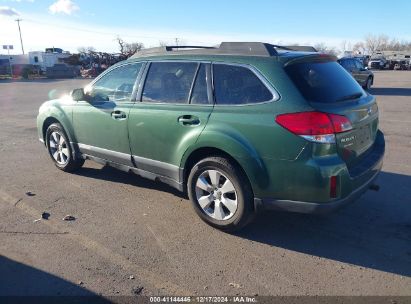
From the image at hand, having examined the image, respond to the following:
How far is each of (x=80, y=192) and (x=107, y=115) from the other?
115 centimetres

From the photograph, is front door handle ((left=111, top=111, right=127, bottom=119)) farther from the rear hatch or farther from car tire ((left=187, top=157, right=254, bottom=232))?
the rear hatch

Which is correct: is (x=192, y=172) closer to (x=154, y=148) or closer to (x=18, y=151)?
(x=154, y=148)

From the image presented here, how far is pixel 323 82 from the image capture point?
12.3 ft

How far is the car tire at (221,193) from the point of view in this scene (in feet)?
12.4

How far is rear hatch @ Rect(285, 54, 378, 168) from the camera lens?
11.4ft

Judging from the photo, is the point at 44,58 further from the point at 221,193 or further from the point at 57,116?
the point at 221,193

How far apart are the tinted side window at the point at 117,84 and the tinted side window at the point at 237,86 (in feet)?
4.36

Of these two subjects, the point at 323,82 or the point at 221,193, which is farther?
the point at 221,193

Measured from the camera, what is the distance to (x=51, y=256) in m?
3.61

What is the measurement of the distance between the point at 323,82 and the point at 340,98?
23 centimetres

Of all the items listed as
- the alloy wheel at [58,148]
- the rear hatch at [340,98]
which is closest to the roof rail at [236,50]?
the rear hatch at [340,98]

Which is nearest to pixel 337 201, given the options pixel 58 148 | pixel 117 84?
pixel 117 84

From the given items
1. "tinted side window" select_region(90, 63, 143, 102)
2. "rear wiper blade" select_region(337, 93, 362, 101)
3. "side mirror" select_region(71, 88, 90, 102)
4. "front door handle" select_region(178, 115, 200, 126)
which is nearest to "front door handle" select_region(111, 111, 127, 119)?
"tinted side window" select_region(90, 63, 143, 102)

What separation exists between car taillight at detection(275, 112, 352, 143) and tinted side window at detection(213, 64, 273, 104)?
13.4 inches
